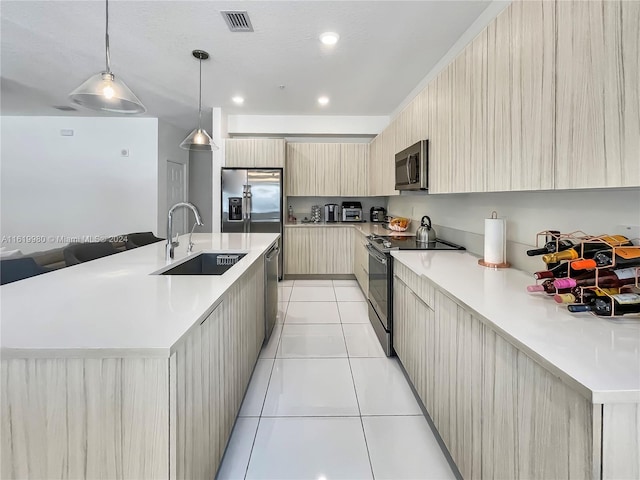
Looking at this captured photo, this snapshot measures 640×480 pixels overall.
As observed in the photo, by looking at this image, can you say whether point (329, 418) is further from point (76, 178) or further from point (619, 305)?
point (76, 178)

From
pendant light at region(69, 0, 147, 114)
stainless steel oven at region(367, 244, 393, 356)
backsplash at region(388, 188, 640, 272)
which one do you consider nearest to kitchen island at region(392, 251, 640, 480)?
backsplash at region(388, 188, 640, 272)

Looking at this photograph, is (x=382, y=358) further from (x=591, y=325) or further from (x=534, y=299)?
(x=591, y=325)

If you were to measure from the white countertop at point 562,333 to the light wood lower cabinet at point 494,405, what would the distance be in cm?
5

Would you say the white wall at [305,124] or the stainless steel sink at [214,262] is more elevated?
the white wall at [305,124]

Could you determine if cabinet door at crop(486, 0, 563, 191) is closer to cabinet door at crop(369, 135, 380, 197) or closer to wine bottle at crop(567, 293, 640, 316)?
wine bottle at crop(567, 293, 640, 316)

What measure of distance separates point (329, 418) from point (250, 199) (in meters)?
3.79

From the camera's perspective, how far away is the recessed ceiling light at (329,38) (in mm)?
2958

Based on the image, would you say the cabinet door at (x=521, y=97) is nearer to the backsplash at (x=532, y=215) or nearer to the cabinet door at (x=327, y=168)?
the backsplash at (x=532, y=215)

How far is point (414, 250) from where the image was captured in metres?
2.71

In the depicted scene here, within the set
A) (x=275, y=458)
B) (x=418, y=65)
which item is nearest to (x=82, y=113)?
(x=418, y=65)

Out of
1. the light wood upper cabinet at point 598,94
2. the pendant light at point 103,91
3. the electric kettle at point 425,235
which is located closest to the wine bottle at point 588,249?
the light wood upper cabinet at point 598,94

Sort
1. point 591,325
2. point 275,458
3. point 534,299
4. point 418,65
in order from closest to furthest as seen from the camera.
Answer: point 591,325
point 534,299
point 275,458
point 418,65

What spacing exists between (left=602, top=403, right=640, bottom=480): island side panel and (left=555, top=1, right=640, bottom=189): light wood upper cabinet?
2.08 ft

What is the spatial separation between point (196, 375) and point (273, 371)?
1.46m
